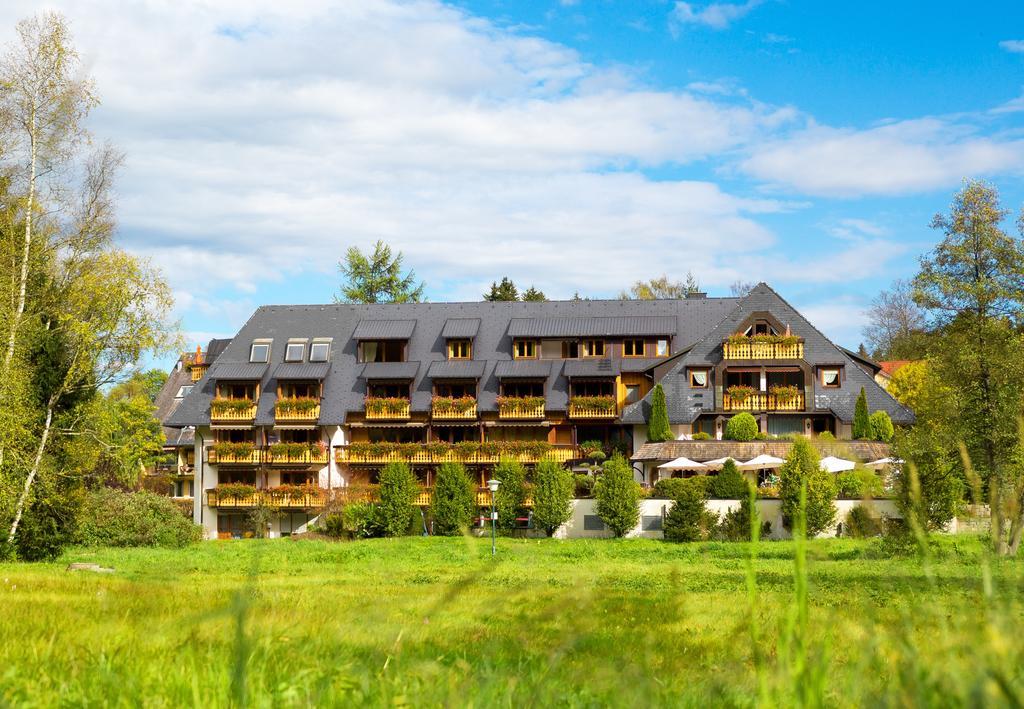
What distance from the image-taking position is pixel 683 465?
4372 cm

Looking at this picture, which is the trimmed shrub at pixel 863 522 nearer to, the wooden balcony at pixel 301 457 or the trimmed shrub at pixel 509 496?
the trimmed shrub at pixel 509 496

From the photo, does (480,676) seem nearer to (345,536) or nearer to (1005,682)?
(1005,682)

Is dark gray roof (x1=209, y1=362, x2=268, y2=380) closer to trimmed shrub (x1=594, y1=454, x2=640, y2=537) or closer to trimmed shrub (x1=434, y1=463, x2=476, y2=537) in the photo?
trimmed shrub (x1=434, y1=463, x2=476, y2=537)

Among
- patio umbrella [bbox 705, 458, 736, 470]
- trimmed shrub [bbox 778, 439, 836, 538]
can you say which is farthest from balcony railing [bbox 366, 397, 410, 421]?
trimmed shrub [bbox 778, 439, 836, 538]

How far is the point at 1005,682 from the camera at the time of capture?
6.27ft

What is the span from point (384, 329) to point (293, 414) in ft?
19.9

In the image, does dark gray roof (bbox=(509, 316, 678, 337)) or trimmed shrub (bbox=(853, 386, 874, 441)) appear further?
dark gray roof (bbox=(509, 316, 678, 337))

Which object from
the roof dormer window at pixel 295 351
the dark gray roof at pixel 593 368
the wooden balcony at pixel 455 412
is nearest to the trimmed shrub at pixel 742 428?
the dark gray roof at pixel 593 368

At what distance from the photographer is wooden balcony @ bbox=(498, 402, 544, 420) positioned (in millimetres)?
49938

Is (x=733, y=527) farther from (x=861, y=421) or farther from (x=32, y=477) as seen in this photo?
(x=32, y=477)

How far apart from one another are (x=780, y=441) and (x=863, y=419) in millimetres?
3811

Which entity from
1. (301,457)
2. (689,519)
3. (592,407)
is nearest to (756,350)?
(592,407)

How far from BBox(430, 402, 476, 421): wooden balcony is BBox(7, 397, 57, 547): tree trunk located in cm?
2290

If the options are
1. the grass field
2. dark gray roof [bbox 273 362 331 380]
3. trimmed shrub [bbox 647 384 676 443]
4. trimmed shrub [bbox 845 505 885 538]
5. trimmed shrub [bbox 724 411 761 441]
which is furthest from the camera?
dark gray roof [bbox 273 362 331 380]
